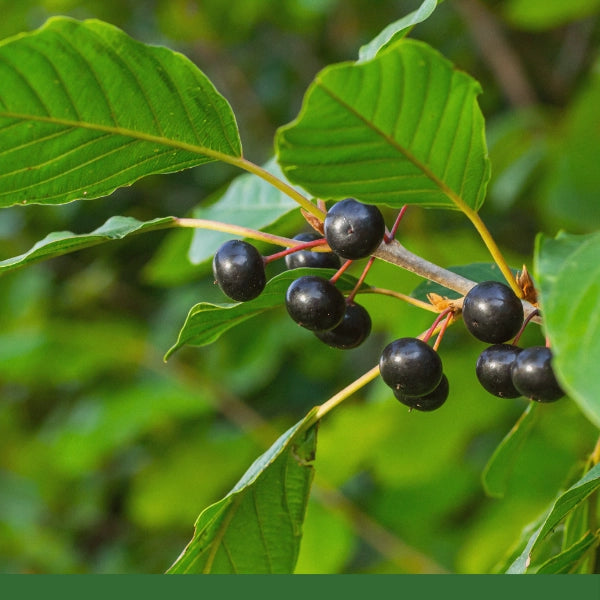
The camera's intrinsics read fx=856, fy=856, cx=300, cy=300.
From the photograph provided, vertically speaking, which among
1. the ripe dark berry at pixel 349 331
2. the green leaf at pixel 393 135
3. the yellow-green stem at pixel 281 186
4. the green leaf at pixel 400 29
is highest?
the green leaf at pixel 400 29

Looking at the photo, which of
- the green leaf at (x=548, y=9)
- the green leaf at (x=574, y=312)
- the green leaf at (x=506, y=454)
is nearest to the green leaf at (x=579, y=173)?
the green leaf at (x=548, y=9)

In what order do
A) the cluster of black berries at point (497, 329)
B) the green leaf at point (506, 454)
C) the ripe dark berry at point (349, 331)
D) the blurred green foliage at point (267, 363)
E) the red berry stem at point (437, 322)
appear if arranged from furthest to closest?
the blurred green foliage at point (267, 363), the green leaf at point (506, 454), the ripe dark berry at point (349, 331), the red berry stem at point (437, 322), the cluster of black berries at point (497, 329)


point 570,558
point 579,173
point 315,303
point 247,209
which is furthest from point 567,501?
point 579,173

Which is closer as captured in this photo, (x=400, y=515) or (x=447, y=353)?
(x=447, y=353)

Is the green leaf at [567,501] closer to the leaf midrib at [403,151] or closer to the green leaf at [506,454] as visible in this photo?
the green leaf at [506,454]

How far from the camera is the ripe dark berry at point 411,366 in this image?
3.23 feet

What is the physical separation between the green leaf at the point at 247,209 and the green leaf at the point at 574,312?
76 centimetres

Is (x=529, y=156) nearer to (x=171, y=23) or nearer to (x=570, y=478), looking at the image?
(x=171, y=23)

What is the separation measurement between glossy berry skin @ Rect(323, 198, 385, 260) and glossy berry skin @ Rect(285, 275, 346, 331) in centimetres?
7

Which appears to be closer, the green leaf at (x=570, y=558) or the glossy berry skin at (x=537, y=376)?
the glossy berry skin at (x=537, y=376)

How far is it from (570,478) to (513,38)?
10.4ft

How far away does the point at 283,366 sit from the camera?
3.98m

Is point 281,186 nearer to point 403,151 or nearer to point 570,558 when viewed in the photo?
point 403,151

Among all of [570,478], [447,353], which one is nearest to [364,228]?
[570,478]
